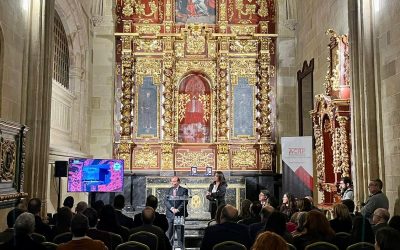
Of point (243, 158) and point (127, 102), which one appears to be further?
point (243, 158)

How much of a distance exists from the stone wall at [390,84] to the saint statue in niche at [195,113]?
7.48 m

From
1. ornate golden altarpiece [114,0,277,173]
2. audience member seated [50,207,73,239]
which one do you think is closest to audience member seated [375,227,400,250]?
audience member seated [50,207,73,239]

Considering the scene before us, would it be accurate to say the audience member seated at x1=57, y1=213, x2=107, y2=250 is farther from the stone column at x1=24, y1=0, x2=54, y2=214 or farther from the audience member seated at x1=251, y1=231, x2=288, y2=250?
the stone column at x1=24, y1=0, x2=54, y2=214

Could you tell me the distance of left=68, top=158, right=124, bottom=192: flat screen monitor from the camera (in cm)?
1132

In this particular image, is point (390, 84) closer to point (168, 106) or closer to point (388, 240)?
point (388, 240)

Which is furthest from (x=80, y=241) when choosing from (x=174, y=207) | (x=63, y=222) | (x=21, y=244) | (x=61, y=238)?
(x=174, y=207)

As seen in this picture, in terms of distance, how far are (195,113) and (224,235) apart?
10.8 metres

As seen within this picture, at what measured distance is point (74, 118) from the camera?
572 inches

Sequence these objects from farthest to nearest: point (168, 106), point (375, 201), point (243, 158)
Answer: point (243, 158) < point (168, 106) < point (375, 201)

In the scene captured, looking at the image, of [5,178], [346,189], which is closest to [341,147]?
[346,189]

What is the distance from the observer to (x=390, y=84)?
876 centimetres

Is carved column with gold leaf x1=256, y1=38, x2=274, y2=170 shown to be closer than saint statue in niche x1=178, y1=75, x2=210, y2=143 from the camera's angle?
Yes

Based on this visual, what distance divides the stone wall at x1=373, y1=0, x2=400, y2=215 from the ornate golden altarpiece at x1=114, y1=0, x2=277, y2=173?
669 cm

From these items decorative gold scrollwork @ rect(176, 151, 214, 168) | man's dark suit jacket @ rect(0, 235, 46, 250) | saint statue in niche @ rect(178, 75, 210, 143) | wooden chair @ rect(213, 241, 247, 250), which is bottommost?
wooden chair @ rect(213, 241, 247, 250)
